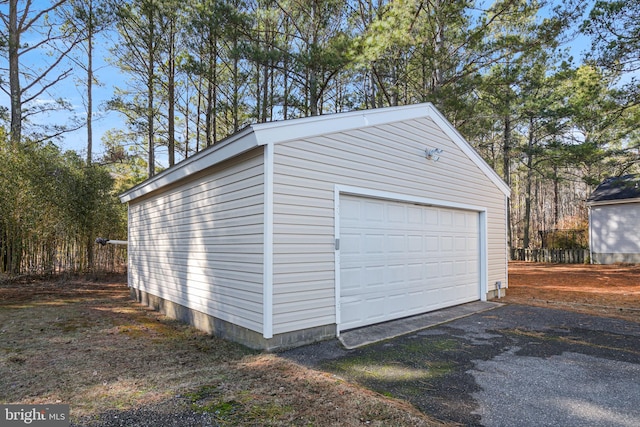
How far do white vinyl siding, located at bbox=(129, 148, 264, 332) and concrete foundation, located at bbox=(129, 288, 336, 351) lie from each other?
11 cm

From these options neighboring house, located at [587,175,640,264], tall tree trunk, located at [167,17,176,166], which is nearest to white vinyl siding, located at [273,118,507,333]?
→ tall tree trunk, located at [167,17,176,166]

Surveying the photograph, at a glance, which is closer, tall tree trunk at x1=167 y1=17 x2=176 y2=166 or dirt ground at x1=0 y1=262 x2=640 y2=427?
dirt ground at x1=0 y1=262 x2=640 y2=427

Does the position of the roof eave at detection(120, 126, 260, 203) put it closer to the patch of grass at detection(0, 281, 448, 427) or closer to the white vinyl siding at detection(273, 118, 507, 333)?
the white vinyl siding at detection(273, 118, 507, 333)

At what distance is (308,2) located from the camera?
11.2 metres

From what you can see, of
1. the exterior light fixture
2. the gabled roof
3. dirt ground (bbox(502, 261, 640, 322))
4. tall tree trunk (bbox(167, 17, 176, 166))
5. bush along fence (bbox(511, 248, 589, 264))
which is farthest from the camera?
bush along fence (bbox(511, 248, 589, 264))

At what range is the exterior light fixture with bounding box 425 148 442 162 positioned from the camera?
6082mm

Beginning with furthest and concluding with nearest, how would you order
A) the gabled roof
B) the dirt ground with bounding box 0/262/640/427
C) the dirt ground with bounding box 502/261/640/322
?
the gabled roof
the dirt ground with bounding box 502/261/640/322
the dirt ground with bounding box 0/262/640/427

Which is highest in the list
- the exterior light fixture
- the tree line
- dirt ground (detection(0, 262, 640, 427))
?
the tree line

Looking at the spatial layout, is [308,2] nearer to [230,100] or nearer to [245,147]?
[230,100]

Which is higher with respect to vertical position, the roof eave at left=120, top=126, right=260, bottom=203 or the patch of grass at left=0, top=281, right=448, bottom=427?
the roof eave at left=120, top=126, right=260, bottom=203

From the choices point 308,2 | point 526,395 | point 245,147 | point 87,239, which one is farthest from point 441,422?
point 308,2

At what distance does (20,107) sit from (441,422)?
620 inches

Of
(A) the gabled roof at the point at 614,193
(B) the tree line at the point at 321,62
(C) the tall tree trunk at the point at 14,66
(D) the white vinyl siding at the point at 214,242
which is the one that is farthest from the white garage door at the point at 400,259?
(C) the tall tree trunk at the point at 14,66

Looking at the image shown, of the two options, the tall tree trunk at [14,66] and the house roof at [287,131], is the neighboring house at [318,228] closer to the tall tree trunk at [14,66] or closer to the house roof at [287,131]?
the house roof at [287,131]
